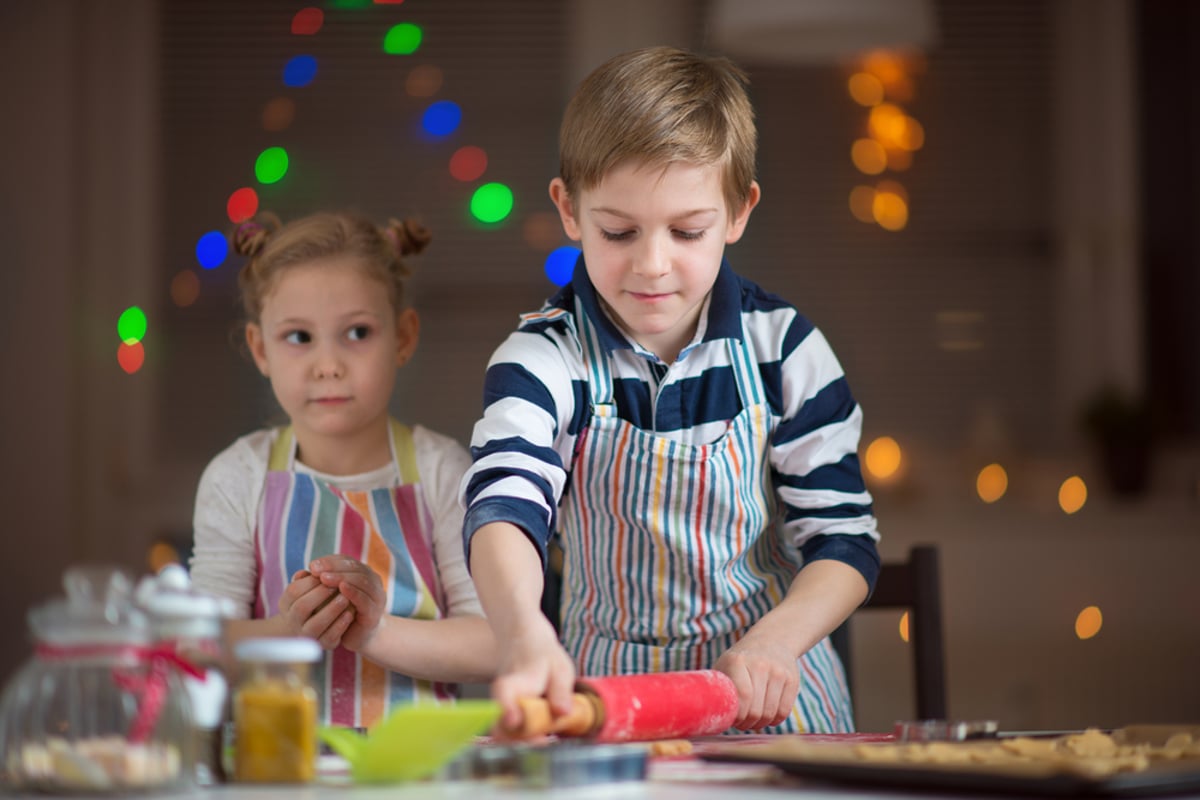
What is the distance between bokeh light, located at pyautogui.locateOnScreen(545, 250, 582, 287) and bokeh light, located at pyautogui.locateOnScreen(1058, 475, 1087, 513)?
127 cm

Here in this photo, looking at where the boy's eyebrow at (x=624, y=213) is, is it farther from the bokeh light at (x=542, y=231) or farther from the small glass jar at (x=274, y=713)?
the bokeh light at (x=542, y=231)

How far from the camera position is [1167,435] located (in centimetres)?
310

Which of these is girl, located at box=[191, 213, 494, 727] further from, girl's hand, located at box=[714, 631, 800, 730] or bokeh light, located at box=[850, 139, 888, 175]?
bokeh light, located at box=[850, 139, 888, 175]

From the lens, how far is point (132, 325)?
306cm

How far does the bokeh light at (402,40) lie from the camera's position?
3152mm

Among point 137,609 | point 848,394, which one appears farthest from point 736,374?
point 137,609

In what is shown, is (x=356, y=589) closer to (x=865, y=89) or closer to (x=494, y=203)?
(x=494, y=203)

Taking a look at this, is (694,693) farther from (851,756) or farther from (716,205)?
(716,205)

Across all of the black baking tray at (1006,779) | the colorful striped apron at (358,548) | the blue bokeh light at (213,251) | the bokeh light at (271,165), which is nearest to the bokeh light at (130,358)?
the bokeh light at (271,165)

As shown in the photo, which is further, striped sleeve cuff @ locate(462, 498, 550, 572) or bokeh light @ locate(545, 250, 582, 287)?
bokeh light @ locate(545, 250, 582, 287)

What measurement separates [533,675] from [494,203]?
2546 millimetres

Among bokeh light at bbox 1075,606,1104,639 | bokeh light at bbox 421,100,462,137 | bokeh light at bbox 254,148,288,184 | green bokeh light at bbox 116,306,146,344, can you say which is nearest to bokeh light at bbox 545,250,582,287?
bokeh light at bbox 421,100,462,137

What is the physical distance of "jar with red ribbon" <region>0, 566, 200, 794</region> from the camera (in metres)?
0.65

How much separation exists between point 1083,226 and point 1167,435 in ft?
1.76
